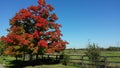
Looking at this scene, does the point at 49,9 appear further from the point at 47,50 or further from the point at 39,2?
the point at 47,50

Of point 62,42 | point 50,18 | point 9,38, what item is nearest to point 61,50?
point 62,42

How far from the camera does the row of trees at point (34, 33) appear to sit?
33656mm

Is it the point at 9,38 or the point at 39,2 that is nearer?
the point at 9,38

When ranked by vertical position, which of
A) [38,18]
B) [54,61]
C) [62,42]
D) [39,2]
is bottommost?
[54,61]

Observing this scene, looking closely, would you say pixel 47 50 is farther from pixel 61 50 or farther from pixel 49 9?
pixel 49 9

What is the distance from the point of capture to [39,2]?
36656 millimetres

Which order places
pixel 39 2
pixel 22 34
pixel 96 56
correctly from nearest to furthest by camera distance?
pixel 96 56, pixel 22 34, pixel 39 2

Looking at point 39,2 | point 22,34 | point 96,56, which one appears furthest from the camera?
point 39,2

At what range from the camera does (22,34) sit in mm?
34281

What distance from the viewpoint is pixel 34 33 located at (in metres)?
34.1

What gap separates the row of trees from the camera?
33.7m

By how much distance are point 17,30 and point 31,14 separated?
109 inches

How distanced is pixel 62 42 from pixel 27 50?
15.5 ft

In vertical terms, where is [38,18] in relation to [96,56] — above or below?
above
